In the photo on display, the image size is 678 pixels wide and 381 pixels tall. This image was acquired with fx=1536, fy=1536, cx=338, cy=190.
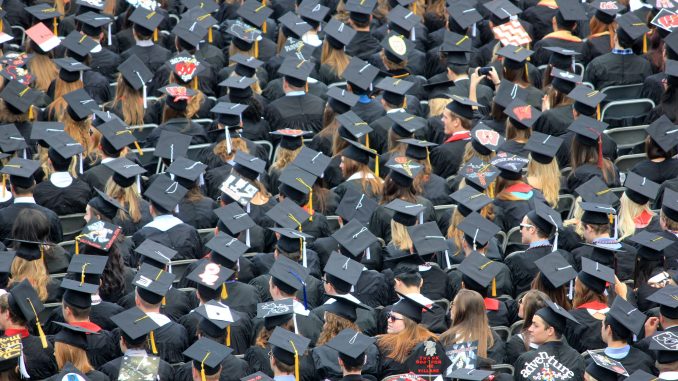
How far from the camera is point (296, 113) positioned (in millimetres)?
13828

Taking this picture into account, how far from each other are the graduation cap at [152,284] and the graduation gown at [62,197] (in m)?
1.95

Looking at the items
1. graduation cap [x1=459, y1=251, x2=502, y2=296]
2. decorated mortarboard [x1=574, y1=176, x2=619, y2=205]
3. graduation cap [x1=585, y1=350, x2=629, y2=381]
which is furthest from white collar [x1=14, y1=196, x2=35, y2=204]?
graduation cap [x1=585, y1=350, x2=629, y2=381]

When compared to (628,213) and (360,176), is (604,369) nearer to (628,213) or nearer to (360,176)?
(628,213)

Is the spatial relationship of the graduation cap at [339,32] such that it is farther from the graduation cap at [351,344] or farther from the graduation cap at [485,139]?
the graduation cap at [351,344]

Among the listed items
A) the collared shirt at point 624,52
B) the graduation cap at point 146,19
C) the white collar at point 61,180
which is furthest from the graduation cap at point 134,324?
the collared shirt at point 624,52

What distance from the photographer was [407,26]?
1513cm

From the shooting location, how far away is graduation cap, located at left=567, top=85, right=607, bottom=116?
13141mm

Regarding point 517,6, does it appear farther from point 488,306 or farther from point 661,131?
point 488,306

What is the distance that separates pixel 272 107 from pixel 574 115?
2702mm

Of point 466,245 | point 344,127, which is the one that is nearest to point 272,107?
point 344,127

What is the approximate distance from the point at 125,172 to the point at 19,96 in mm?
1895

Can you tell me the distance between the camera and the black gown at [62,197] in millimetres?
→ 12469

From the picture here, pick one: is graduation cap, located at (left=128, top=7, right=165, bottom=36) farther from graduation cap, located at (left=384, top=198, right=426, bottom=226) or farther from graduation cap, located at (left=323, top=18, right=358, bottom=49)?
graduation cap, located at (left=384, top=198, right=426, bottom=226)

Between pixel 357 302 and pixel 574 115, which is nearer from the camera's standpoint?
pixel 357 302
